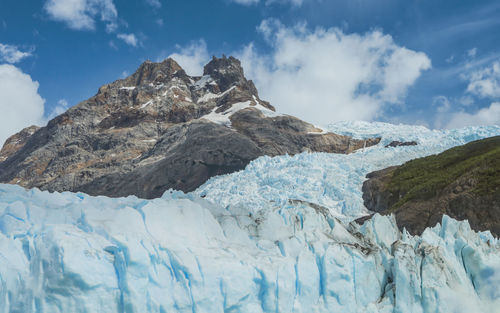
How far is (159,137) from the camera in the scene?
7869cm

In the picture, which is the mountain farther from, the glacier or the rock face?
the rock face

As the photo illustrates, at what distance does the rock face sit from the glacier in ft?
140

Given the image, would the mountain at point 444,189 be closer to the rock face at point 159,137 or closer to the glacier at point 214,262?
the glacier at point 214,262

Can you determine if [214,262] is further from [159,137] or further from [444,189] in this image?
[159,137]

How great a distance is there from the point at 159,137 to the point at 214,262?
72173mm

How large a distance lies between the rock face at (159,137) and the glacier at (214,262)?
140 ft

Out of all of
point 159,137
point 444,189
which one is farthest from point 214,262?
point 159,137

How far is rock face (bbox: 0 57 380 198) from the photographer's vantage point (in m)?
56.8

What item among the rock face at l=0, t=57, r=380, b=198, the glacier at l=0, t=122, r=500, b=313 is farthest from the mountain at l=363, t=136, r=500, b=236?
the rock face at l=0, t=57, r=380, b=198

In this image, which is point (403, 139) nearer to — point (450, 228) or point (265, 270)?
point (450, 228)

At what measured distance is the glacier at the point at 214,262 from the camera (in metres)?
7.74

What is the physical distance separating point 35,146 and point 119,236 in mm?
91162

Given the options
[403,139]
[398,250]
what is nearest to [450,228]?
[398,250]

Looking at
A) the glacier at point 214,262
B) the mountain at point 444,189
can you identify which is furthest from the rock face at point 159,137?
the glacier at point 214,262
